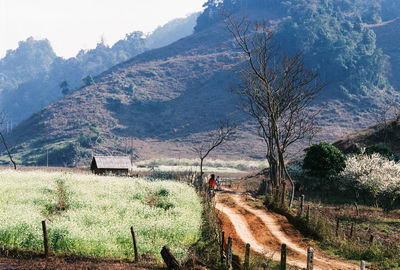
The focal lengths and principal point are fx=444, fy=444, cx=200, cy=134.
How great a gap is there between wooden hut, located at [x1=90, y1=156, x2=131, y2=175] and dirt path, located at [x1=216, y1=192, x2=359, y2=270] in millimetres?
21992

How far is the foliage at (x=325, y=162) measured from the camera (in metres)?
47.7

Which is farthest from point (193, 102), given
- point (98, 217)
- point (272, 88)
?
point (98, 217)

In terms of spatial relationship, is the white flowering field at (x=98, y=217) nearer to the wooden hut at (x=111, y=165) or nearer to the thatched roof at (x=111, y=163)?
the wooden hut at (x=111, y=165)

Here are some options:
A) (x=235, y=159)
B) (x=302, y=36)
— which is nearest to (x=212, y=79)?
(x=302, y=36)

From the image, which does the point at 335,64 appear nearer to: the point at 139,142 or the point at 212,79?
the point at 212,79

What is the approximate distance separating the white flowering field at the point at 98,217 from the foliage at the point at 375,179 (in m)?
18.3

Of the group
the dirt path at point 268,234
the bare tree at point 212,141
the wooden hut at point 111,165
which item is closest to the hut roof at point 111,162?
the wooden hut at point 111,165

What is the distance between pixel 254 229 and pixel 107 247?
10.6 meters

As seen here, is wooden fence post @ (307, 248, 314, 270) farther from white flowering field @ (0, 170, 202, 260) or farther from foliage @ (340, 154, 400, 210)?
foliage @ (340, 154, 400, 210)

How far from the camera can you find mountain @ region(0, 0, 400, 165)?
431 feet

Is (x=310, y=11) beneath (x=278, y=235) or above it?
above

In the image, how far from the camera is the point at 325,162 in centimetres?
4772

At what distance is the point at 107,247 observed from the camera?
17.5 m

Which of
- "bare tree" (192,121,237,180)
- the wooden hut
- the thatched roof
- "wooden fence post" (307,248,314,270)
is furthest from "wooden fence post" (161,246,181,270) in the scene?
"bare tree" (192,121,237,180)
